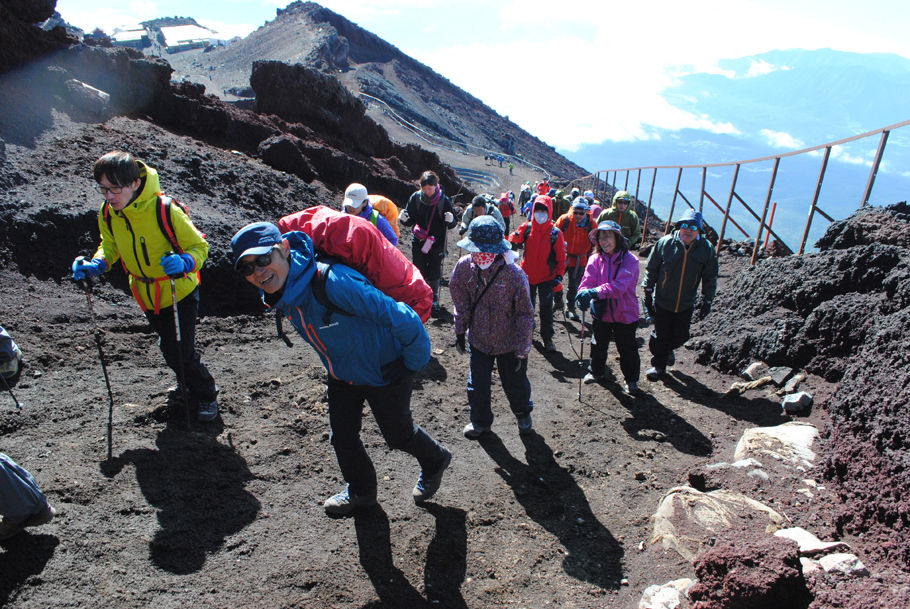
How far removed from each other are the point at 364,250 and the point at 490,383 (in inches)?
90.7

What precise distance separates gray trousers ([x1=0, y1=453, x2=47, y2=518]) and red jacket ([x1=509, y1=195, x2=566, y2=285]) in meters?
5.63

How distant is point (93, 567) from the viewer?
3084 millimetres

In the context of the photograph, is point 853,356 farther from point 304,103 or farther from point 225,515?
point 304,103

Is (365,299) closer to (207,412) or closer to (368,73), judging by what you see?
(207,412)

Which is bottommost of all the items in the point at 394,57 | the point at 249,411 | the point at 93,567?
the point at 93,567

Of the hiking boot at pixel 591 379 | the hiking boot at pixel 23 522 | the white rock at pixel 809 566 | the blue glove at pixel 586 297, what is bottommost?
the hiking boot at pixel 23 522

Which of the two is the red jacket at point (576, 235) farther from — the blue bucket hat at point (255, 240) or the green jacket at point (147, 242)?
the blue bucket hat at point (255, 240)

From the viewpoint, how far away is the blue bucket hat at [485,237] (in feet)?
14.3

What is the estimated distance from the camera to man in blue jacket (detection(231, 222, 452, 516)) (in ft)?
8.96

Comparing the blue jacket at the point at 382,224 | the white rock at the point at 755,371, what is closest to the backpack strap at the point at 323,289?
the blue jacket at the point at 382,224

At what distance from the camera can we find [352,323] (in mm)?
3002

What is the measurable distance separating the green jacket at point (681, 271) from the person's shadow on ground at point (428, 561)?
12.6 ft

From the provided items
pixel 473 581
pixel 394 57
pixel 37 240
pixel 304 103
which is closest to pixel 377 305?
pixel 473 581

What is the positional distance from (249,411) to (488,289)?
2.51 metres
